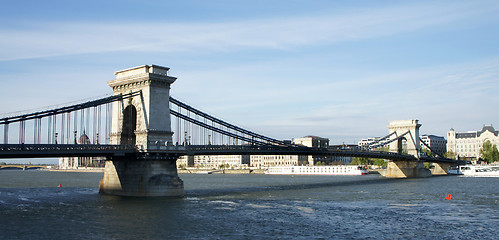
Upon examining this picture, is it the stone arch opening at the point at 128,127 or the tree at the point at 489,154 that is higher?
the stone arch opening at the point at 128,127

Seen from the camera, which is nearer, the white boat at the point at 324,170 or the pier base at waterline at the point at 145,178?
the pier base at waterline at the point at 145,178

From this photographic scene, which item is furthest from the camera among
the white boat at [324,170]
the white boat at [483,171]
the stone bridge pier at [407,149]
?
the white boat at [324,170]

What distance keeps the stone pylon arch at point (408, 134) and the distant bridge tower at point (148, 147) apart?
90.5 metres

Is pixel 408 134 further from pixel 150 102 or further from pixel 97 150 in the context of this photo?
pixel 97 150

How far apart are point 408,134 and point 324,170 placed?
4539 centimetres

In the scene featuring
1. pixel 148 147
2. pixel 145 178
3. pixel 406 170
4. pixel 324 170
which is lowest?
pixel 324 170

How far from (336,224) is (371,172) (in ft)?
483

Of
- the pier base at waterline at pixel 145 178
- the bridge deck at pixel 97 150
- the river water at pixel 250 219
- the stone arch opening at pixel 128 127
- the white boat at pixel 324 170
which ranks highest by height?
the stone arch opening at pixel 128 127

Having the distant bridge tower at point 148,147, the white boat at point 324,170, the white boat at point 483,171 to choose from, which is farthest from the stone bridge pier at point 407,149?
the distant bridge tower at point 148,147

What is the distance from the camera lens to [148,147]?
60.2 metres

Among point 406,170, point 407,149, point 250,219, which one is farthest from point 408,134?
point 250,219

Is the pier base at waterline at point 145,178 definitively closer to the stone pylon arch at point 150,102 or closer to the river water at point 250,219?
the stone pylon arch at point 150,102

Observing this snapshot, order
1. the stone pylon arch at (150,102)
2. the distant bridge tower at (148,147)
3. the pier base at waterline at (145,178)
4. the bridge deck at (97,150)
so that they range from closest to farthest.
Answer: the bridge deck at (97,150) → the pier base at waterline at (145,178) → the distant bridge tower at (148,147) → the stone pylon arch at (150,102)

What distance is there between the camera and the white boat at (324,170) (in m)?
171
